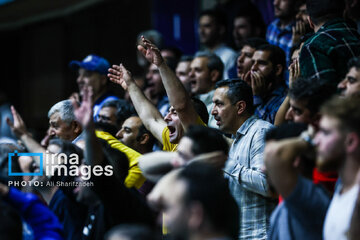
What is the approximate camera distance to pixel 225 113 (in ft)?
16.1

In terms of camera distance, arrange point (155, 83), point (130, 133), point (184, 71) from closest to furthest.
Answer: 1. point (130, 133)
2. point (184, 71)
3. point (155, 83)

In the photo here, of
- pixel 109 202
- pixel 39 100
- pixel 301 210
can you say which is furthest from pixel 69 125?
pixel 39 100

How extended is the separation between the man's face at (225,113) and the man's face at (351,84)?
115 centimetres

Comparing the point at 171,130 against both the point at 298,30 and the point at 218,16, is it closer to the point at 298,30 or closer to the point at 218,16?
the point at 298,30

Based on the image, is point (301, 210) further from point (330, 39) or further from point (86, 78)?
point (86, 78)

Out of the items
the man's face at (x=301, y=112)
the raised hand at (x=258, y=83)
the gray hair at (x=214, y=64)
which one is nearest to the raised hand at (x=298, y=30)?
the raised hand at (x=258, y=83)

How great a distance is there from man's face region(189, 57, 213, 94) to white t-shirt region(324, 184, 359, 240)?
11.0ft

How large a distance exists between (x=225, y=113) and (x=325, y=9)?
1.07 metres

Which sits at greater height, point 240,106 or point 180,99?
point 180,99

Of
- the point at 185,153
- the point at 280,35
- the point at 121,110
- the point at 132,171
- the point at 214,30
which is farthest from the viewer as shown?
the point at 214,30

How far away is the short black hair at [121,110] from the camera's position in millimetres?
6227

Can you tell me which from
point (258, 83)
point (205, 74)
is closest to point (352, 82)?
point (258, 83)

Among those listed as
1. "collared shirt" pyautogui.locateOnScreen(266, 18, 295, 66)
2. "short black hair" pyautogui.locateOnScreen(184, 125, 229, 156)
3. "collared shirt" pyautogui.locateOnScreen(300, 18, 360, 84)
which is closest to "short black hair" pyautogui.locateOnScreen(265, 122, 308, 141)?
"short black hair" pyautogui.locateOnScreen(184, 125, 229, 156)

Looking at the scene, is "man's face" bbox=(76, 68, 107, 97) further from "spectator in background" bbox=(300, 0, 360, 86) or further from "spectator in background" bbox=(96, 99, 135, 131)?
"spectator in background" bbox=(300, 0, 360, 86)
